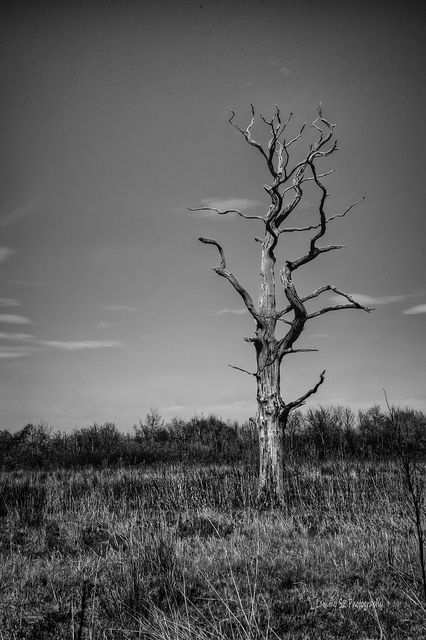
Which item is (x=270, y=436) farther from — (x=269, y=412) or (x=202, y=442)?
(x=202, y=442)

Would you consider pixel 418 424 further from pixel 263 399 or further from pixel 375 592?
pixel 375 592

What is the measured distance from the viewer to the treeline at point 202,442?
17641 millimetres

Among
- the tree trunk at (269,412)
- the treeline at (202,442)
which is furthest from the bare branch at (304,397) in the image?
the treeline at (202,442)

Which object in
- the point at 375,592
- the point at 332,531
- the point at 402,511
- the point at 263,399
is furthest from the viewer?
the point at 263,399

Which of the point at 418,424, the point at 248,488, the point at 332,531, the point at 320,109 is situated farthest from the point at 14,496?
the point at 418,424

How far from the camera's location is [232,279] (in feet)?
34.6

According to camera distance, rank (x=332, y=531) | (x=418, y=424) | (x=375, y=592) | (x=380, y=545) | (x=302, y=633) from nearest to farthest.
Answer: (x=302, y=633) < (x=375, y=592) < (x=380, y=545) < (x=332, y=531) < (x=418, y=424)

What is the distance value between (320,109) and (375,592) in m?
11.3

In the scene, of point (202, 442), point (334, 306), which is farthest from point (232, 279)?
point (202, 442)

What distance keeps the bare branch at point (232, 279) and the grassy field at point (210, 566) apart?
13.1 feet

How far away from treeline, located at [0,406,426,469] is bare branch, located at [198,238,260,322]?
733 cm

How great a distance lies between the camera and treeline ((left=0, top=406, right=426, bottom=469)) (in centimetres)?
1764

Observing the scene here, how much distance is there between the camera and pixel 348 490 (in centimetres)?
1016

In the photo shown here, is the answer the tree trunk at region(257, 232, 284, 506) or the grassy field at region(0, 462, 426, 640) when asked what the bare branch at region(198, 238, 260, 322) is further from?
the grassy field at region(0, 462, 426, 640)
